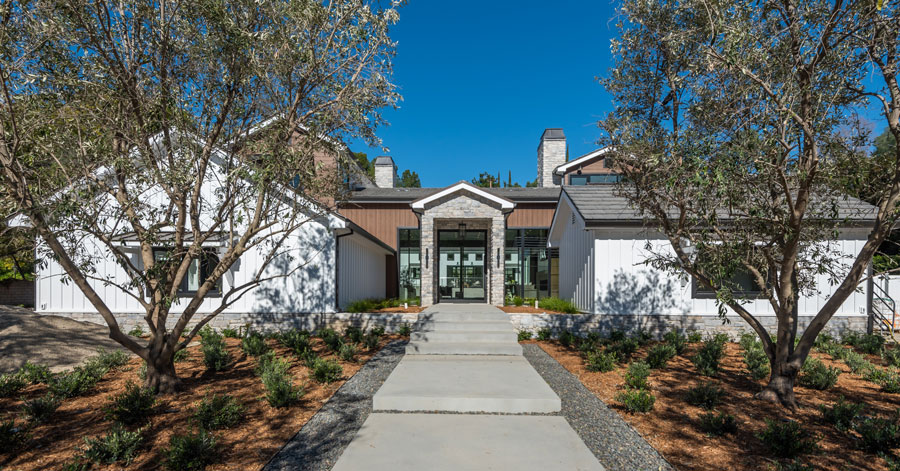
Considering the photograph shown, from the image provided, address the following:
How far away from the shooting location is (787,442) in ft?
13.5

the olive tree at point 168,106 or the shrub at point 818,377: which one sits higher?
the olive tree at point 168,106

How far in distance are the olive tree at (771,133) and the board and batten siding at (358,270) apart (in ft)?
27.2

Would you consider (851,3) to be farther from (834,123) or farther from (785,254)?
(785,254)

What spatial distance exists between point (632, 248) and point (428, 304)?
6.21 meters

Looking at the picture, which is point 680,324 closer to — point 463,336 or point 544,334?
point 544,334

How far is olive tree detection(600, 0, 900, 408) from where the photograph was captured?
188 inches

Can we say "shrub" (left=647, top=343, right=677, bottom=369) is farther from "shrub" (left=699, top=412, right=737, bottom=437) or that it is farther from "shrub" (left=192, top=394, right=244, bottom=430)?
"shrub" (left=192, top=394, right=244, bottom=430)

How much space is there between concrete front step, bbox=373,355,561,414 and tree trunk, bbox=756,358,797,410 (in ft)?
10.0

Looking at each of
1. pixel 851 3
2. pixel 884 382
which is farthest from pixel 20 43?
pixel 884 382

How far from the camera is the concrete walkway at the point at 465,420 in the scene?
404 centimetres

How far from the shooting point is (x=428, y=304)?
13.5m

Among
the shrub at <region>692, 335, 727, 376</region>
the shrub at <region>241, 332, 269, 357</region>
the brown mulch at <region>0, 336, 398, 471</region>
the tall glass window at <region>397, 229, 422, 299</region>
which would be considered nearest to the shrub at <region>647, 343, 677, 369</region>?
the shrub at <region>692, 335, 727, 376</region>

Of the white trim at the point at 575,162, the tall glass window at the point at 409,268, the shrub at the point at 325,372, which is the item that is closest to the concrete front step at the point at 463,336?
the shrub at the point at 325,372

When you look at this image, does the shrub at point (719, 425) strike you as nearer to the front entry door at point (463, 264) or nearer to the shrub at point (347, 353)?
the shrub at point (347, 353)
